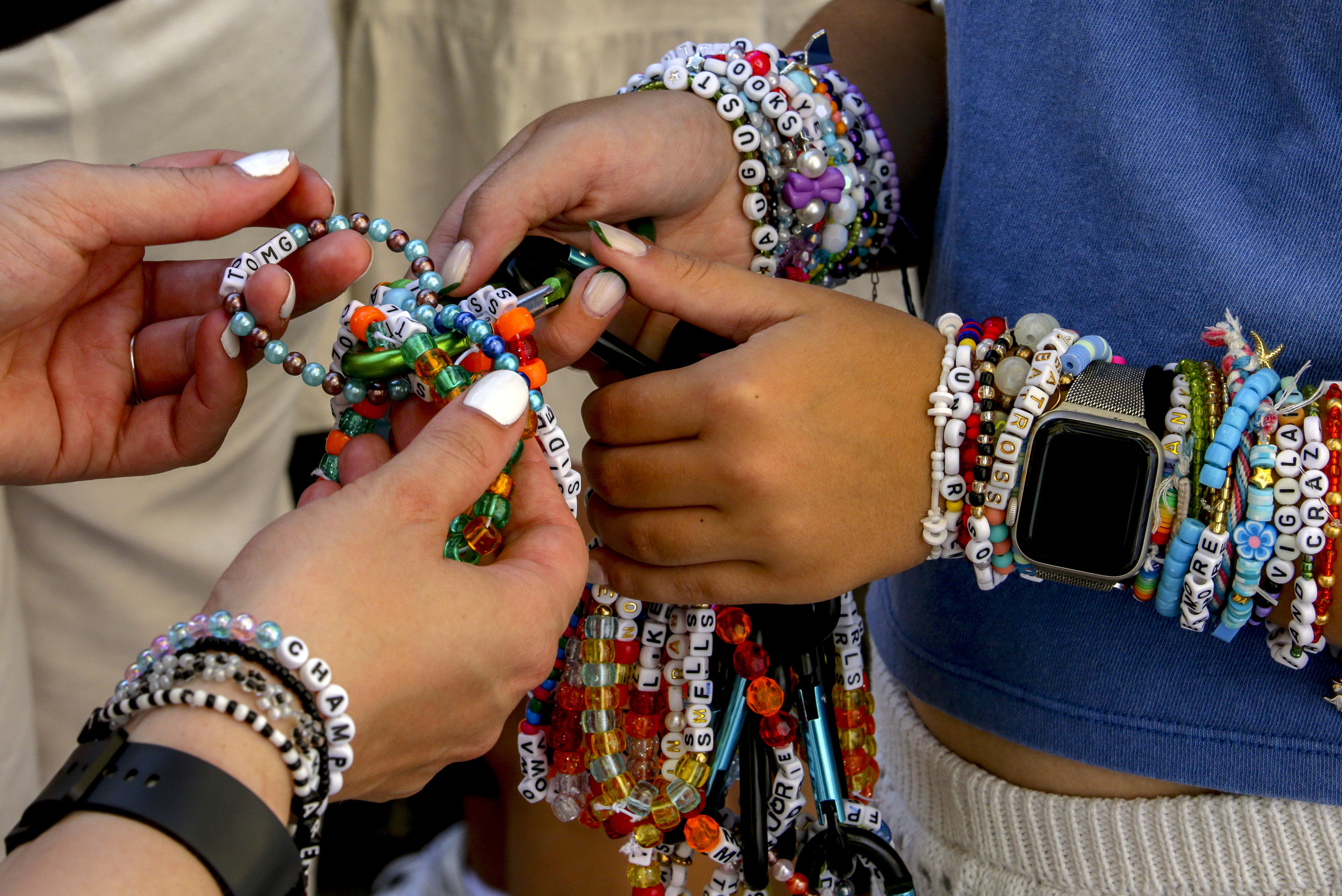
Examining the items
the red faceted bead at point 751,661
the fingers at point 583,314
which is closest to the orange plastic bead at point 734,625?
the red faceted bead at point 751,661

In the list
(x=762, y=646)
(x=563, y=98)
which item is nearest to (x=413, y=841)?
(x=762, y=646)

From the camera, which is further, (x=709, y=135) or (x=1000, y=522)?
(x=709, y=135)

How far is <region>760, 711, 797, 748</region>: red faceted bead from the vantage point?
2.79 feet

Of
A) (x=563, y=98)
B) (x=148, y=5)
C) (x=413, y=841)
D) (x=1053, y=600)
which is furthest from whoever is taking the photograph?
(x=413, y=841)

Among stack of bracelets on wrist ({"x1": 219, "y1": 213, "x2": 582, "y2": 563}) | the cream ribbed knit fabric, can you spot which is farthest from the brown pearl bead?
the cream ribbed knit fabric

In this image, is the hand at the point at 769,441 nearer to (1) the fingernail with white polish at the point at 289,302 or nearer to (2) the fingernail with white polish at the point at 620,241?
(2) the fingernail with white polish at the point at 620,241

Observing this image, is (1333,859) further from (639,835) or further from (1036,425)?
(639,835)

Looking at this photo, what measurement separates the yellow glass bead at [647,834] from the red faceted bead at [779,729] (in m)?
0.12

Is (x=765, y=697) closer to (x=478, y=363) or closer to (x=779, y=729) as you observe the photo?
(x=779, y=729)

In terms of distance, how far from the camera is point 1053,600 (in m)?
0.84

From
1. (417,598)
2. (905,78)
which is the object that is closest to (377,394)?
(417,598)

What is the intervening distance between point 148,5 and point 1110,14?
3.14 feet

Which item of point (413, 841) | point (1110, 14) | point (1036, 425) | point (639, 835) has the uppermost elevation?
point (1110, 14)

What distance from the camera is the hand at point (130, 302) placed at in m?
0.71
